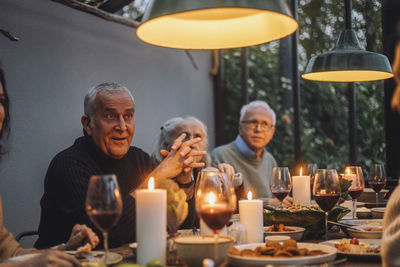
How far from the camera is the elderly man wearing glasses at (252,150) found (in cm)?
376

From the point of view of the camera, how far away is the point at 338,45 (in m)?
2.31

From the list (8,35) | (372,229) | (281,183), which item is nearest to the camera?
(372,229)

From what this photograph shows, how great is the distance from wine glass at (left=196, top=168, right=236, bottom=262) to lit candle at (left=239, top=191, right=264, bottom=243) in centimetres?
25

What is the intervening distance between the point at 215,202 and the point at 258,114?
2.72 m

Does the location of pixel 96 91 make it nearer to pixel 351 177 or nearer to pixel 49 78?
pixel 49 78

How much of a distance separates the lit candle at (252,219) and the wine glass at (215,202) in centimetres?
25

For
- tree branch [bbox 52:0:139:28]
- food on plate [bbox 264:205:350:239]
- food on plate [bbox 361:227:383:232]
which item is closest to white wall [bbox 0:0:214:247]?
tree branch [bbox 52:0:139:28]

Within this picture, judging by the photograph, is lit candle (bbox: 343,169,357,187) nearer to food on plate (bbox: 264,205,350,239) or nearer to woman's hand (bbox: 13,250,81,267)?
food on plate (bbox: 264,205,350,239)

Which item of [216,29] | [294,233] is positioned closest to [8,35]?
[216,29]

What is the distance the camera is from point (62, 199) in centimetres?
201

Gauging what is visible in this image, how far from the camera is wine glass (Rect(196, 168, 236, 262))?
3.64ft

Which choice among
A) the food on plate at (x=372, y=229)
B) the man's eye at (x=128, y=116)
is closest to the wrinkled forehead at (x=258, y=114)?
the man's eye at (x=128, y=116)

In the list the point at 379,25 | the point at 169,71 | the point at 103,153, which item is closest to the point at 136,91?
the point at 169,71

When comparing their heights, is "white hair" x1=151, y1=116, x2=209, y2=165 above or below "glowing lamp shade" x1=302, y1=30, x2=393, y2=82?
below
